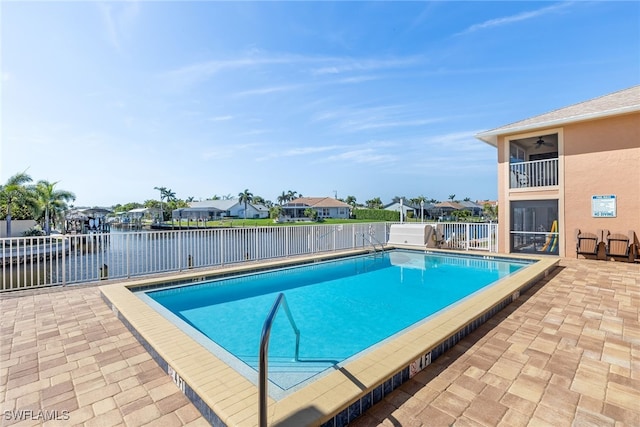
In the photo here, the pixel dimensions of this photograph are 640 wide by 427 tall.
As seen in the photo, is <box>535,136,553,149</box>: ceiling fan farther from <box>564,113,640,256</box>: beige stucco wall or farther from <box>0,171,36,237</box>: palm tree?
<box>0,171,36,237</box>: palm tree

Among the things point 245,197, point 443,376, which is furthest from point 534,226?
point 245,197

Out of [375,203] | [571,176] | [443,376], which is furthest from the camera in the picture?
[375,203]

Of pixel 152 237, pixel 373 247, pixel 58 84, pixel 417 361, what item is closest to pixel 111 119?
pixel 58 84

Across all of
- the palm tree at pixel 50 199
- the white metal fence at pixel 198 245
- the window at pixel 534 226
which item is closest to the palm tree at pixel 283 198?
the palm tree at pixel 50 199

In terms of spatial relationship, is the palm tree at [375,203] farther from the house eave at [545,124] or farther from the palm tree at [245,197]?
the house eave at [545,124]

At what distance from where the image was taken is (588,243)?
28.1 feet

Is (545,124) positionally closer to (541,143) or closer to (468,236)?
(541,143)

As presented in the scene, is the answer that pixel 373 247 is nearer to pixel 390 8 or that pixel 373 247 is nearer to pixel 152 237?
pixel 152 237

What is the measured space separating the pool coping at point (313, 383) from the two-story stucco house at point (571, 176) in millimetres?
7254

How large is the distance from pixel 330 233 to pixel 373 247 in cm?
189

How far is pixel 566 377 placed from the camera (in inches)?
103

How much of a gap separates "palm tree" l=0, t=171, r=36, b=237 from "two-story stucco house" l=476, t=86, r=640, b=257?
2581 centimetres

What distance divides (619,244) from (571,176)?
2.25 m

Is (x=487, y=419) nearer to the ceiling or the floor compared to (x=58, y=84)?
nearer to the floor
